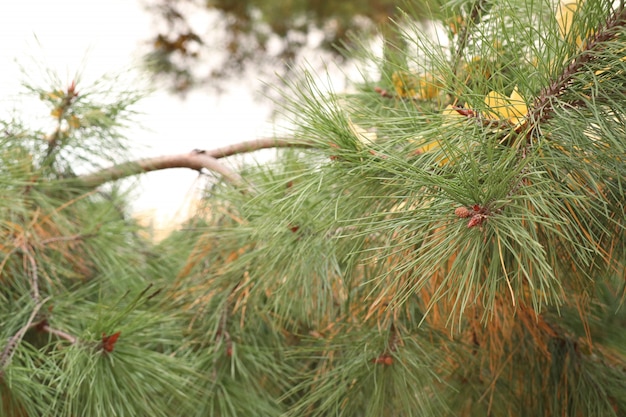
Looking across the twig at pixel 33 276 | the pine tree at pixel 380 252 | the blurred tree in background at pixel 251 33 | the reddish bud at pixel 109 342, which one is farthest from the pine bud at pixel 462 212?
the blurred tree in background at pixel 251 33

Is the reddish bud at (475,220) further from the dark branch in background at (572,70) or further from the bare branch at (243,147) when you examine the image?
the bare branch at (243,147)

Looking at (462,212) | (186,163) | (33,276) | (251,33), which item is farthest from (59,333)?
(251,33)

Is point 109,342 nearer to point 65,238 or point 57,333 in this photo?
point 57,333

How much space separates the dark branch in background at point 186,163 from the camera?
0.87m

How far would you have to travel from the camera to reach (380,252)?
496 mm

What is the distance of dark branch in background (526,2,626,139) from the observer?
405mm

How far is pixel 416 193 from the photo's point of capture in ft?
1.50

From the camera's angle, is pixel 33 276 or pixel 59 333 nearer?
pixel 59 333

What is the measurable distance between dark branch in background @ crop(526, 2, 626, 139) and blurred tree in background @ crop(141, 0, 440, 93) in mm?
2187

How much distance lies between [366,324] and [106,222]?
365 mm

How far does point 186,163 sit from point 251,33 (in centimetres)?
203

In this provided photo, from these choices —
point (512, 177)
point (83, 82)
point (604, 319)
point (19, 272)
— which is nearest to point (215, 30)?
point (83, 82)

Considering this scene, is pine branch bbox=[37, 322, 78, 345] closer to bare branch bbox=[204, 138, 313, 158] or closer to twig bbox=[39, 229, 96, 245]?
twig bbox=[39, 229, 96, 245]

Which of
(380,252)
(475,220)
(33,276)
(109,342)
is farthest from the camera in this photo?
(33,276)
